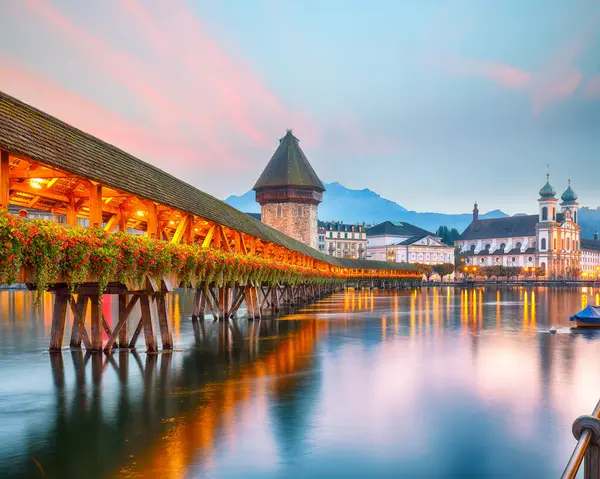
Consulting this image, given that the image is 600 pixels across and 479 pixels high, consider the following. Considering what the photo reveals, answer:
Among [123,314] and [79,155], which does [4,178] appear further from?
[123,314]

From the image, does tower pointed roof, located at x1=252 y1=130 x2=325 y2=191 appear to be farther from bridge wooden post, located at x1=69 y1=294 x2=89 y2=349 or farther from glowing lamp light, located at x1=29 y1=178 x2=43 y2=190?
glowing lamp light, located at x1=29 y1=178 x2=43 y2=190

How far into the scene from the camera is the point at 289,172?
110 m

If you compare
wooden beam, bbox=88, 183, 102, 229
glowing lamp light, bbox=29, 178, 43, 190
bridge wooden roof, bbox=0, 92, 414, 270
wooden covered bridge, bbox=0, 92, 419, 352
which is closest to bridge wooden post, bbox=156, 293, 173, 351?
wooden covered bridge, bbox=0, 92, 419, 352

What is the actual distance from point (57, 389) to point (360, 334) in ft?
64.0

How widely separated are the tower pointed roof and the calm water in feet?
265

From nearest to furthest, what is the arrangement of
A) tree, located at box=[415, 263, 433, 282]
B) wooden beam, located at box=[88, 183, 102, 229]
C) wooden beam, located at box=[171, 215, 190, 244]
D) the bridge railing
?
the bridge railing < wooden beam, located at box=[88, 183, 102, 229] < wooden beam, located at box=[171, 215, 190, 244] < tree, located at box=[415, 263, 433, 282]

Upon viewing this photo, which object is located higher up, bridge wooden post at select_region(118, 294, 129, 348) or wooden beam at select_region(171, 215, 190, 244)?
wooden beam at select_region(171, 215, 190, 244)

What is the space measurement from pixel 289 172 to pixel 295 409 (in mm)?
95629

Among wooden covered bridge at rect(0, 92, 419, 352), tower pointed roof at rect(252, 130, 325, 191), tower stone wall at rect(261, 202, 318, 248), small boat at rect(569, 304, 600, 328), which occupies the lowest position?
small boat at rect(569, 304, 600, 328)

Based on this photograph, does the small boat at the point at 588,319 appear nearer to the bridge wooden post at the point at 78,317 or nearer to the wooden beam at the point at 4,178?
the bridge wooden post at the point at 78,317

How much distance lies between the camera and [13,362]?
23328 millimetres

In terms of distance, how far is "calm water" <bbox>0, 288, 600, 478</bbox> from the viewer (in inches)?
441

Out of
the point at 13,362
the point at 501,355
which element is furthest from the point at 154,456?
the point at 501,355

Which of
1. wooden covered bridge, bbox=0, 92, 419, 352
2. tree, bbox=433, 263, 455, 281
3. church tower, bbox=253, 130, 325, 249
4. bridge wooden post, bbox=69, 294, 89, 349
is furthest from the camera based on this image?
tree, bbox=433, 263, 455, 281
